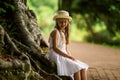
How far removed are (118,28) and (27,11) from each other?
528 inches

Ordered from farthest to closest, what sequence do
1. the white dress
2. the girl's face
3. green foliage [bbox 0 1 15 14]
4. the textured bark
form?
green foliage [bbox 0 1 15 14], the girl's face, the white dress, the textured bark

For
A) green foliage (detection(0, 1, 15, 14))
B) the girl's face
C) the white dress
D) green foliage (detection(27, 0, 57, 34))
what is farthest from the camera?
green foliage (detection(27, 0, 57, 34))

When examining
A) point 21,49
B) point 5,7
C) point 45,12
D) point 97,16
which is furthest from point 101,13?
point 45,12

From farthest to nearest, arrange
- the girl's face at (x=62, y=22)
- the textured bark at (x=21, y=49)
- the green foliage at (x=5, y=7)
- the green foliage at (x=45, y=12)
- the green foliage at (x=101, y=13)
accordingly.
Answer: the green foliage at (x=45, y=12)
the green foliage at (x=101, y=13)
the green foliage at (x=5, y=7)
the girl's face at (x=62, y=22)
the textured bark at (x=21, y=49)

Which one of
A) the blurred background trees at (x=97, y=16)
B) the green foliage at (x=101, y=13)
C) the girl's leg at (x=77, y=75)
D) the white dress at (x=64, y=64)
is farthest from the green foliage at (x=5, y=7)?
the green foliage at (x=101, y=13)

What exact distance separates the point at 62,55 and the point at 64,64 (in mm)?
170

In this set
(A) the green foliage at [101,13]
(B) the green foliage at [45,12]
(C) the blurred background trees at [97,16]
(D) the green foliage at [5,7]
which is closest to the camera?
(D) the green foliage at [5,7]

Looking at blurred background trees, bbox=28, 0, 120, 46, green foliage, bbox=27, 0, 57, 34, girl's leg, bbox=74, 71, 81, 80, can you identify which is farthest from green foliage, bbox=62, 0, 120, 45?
green foliage, bbox=27, 0, 57, 34

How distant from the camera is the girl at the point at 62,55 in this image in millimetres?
7188

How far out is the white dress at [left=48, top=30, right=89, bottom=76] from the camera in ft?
23.5

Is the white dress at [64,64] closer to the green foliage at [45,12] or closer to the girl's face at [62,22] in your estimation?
the girl's face at [62,22]

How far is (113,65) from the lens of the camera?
11.1 metres

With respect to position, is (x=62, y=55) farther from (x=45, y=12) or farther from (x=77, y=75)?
(x=45, y=12)

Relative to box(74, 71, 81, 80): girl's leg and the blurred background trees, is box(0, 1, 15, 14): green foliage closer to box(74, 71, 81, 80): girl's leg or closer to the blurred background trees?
box(74, 71, 81, 80): girl's leg
